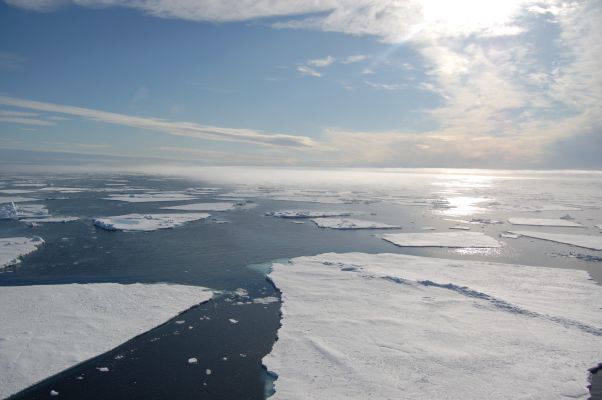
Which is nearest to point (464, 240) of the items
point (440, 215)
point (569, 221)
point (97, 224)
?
point (440, 215)

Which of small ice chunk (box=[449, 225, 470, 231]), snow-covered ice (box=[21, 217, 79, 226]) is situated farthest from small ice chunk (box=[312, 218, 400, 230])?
snow-covered ice (box=[21, 217, 79, 226])

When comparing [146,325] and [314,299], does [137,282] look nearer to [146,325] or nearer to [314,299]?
[146,325]

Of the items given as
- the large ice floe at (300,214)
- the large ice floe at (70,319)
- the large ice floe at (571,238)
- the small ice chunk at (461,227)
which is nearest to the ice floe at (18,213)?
the large ice floe at (300,214)

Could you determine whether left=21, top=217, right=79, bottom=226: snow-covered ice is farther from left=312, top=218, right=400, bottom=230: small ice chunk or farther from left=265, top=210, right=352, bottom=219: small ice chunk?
left=312, top=218, right=400, bottom=230: small ice chunk

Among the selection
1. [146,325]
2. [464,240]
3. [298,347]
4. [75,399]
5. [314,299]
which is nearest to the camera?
[75,399]

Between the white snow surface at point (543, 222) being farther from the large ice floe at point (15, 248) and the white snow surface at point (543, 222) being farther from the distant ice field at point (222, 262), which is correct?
the large ice floe at point (15, 248)
